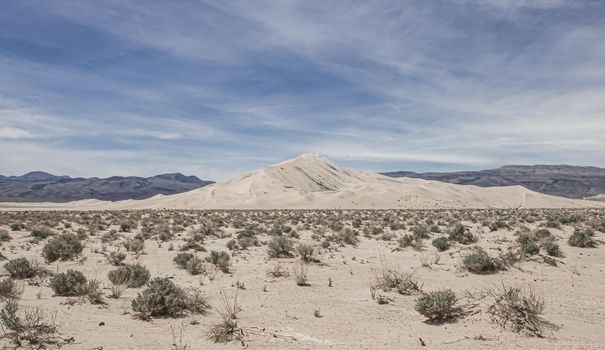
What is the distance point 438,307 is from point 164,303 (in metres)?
5.04

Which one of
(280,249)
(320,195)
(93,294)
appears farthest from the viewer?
(320,195)

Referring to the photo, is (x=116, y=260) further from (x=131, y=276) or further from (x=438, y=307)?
(x=438, y=307)

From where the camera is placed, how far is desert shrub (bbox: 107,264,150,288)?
34.1ft

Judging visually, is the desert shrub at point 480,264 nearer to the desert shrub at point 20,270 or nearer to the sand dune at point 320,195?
the desert shrub at point 20,270

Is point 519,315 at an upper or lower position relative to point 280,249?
lower

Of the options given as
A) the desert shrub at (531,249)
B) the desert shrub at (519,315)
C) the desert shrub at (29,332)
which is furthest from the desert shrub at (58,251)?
the desert shrub at (531,249)

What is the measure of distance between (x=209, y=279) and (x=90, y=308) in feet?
11.2

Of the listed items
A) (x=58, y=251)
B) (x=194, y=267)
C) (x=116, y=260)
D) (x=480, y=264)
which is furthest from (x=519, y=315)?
(x=58, y=251)

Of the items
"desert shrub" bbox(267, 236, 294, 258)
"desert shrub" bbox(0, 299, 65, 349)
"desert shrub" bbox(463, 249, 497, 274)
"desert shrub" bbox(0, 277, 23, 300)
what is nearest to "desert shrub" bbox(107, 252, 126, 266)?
"desert shrub" bbox(0, 277, 23, 300)

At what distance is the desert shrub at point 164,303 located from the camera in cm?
800

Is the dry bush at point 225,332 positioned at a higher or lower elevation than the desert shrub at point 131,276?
lower

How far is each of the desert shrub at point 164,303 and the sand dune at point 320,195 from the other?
203 feet

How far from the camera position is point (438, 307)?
7.66m

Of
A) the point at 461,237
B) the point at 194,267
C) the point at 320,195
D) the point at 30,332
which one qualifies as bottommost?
the point at 30,332
